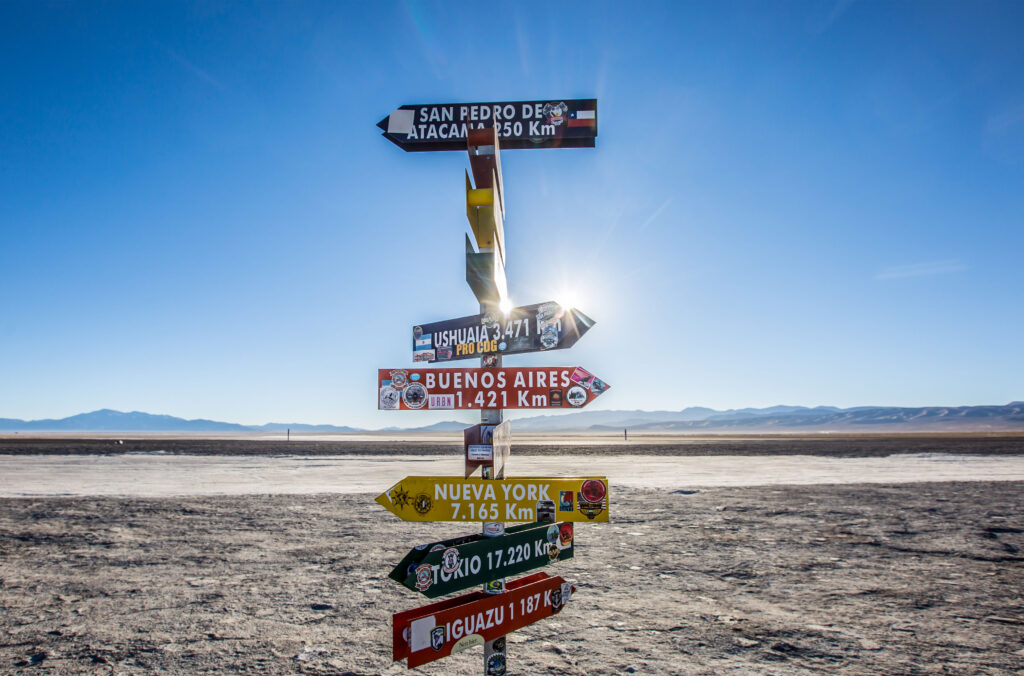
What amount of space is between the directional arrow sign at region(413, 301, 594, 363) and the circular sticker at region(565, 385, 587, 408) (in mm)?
321

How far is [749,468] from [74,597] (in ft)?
71.4

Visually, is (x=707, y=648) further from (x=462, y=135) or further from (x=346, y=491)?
(x=346, y=491)

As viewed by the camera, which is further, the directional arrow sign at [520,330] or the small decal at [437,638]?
the directional arrow sign at [520,330]

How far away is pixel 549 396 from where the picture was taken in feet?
11.0

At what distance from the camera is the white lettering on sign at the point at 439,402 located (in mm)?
3369

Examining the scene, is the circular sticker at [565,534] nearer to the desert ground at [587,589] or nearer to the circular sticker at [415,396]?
the circular sticker at [415,396]

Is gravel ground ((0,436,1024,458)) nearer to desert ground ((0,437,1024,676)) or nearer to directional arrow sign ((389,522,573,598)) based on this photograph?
desert ground ((0,437,1024,676))

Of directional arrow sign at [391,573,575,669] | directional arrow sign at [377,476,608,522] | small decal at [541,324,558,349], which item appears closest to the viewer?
directional arrow sign at [391,573,575,669]

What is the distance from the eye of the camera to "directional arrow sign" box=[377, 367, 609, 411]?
336 cm

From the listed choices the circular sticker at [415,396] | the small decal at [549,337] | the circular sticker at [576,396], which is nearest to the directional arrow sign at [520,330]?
the small decal at [549,337]

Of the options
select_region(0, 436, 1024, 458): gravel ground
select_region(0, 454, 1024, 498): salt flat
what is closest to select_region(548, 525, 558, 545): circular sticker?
select_region(0, 454, 1024, 498): salt flat

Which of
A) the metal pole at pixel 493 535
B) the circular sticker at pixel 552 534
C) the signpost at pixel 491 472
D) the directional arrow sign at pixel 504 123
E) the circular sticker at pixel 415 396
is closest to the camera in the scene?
the signpost at pixel 491 472

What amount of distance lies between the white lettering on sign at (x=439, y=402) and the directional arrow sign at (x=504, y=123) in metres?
2.17

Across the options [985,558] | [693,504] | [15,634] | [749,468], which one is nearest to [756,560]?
[985,558]
